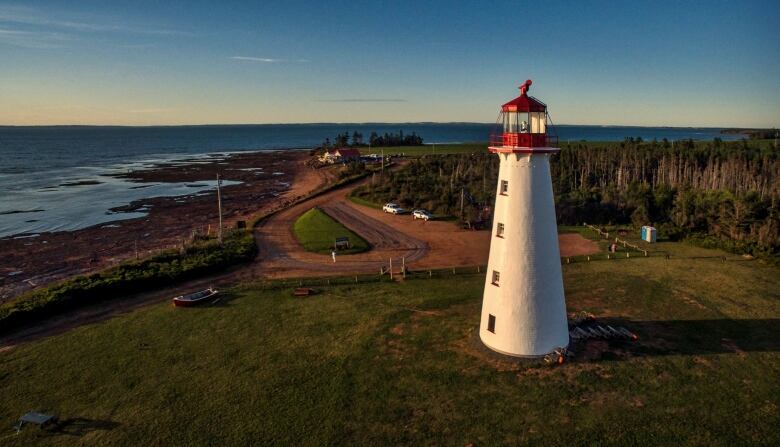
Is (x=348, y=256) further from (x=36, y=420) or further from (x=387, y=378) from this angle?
(x=36, y=420)

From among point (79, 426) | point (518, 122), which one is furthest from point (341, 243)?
point (79, 426)

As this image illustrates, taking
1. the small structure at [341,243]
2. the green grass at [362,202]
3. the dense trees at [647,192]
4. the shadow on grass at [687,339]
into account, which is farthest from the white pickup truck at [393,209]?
the shadow on grass at [687,339]

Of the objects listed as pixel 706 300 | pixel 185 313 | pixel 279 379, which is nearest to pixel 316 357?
pixel 279 379

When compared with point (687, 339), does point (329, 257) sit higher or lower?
higher

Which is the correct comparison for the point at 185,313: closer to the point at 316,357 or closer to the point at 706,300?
the point at 316,357

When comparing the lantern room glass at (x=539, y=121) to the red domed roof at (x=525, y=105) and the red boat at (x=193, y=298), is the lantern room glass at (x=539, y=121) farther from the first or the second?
the red boat at (x=193, y=298)

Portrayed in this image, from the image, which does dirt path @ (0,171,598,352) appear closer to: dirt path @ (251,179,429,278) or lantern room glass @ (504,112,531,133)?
dirt path @ (251,179,429,278)
